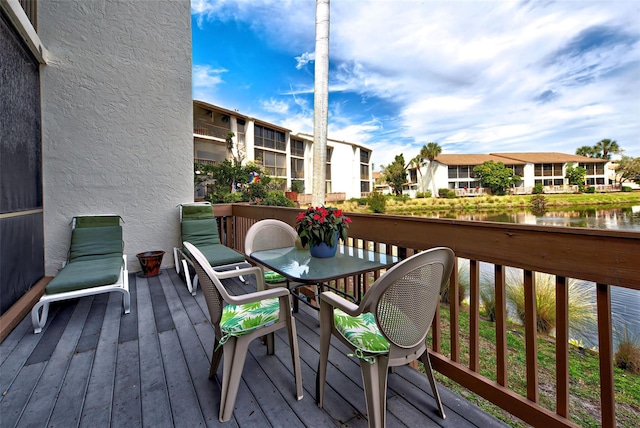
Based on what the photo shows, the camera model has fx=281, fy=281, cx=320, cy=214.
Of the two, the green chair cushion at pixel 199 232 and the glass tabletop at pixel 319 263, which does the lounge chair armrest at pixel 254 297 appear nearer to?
the glass tabletop at pixel 319 263

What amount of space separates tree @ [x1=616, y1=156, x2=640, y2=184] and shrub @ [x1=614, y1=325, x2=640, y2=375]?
39.3 ft

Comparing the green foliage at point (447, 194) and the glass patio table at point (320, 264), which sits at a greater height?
the green foliage at point (447, 194)

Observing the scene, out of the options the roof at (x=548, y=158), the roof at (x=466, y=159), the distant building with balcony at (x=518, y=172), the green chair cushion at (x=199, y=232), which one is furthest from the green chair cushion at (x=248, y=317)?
the roof at (x=466, y=159)

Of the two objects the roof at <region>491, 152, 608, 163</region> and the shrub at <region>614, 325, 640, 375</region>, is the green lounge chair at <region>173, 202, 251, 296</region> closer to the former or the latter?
the shrub at <region>614, 325, 640, 375</region>

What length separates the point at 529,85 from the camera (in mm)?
21609

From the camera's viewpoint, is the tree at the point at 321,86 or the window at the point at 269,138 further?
the window at the point at 269,138

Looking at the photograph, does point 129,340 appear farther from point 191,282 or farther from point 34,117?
point 34,117

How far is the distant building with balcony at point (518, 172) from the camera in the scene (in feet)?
63.9

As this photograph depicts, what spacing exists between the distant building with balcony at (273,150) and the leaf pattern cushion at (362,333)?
51.2 ft

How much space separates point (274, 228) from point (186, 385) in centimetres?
145

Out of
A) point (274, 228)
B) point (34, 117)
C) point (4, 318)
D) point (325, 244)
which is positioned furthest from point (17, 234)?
point (325, 244)

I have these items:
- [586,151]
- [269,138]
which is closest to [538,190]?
[586,151]

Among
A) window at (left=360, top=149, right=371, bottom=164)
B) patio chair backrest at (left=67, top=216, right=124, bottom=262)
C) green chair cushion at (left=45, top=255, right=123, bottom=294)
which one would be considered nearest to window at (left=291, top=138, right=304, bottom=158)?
window at (left=360, top=149, right=371, bottom=164)

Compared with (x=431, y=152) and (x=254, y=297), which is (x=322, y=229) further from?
(x=431, y=152)
